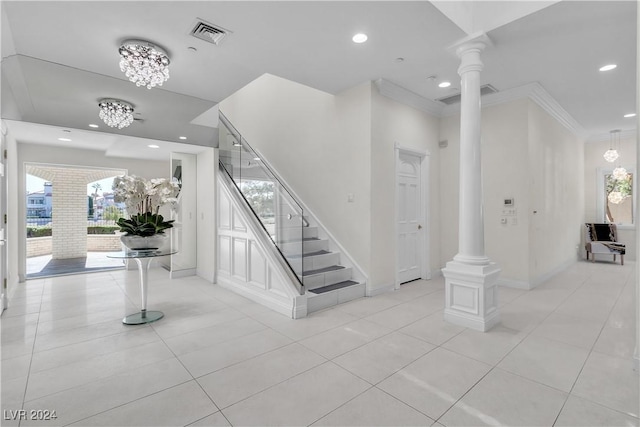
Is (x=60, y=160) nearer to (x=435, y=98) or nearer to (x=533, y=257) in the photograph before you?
(x=435, y=98)

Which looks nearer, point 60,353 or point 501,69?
point 60,353

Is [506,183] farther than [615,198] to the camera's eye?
No

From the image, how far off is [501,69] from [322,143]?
9.41 ft

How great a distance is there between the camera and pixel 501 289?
5008 millimetres

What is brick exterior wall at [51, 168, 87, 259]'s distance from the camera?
25.7 ft

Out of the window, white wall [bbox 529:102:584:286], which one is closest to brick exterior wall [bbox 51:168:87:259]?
white wall [bbox 529:102:584:286]

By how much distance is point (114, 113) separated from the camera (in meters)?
4.35

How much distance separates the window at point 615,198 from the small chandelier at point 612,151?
2.08ft

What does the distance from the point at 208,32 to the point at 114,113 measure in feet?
7.33

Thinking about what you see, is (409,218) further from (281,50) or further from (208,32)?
(208,32)

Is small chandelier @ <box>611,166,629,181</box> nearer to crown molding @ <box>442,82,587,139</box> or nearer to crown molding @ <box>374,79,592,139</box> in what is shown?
crown molding @ <box>442,82,587,139</box>

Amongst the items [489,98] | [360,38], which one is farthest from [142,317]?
[489,98]

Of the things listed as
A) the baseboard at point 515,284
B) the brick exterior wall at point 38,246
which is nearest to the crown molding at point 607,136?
the baseboard at point 515,284

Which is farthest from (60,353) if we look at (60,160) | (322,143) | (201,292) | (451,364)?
(60,160)
